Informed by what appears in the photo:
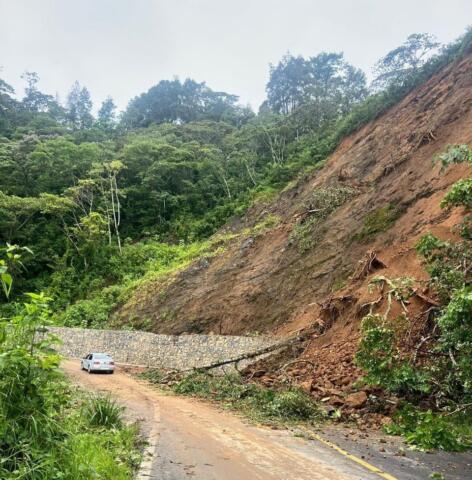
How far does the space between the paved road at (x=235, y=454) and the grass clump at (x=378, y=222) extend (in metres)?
11.0

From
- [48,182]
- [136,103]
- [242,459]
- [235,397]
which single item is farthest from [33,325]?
[136,103]

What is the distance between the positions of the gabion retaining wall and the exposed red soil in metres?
1.55

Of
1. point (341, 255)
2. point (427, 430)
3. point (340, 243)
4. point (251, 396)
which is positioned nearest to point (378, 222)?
point (340, 243)

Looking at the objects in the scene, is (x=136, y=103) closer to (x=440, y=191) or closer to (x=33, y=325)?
(x=440, y=191)

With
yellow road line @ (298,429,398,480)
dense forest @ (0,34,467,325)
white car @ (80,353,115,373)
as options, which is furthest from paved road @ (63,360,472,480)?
dense forest @ (0,34,467,325)

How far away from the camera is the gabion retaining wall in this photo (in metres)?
17.8

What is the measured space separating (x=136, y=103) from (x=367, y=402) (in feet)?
227

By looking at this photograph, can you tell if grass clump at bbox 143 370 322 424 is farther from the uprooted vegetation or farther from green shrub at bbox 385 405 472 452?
the uprooted vegetation

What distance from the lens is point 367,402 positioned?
36.5 ft

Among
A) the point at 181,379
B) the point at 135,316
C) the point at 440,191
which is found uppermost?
the point at 440,191

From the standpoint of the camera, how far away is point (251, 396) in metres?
13.4

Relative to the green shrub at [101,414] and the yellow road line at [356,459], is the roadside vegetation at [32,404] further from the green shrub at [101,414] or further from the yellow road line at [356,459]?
the yellow road line at [356,459]

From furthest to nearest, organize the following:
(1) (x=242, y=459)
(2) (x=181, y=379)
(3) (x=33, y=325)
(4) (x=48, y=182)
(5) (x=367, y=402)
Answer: (4) (x=48, y=182) → (2) (x=181, y=379) → (5) (x=367, y=402) → (1) (x=242, y=459) → (3) (x=33, y=325)

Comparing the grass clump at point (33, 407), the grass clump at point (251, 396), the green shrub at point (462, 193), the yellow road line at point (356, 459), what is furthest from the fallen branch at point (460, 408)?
the grass clump at point (33, 407)
